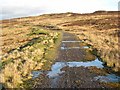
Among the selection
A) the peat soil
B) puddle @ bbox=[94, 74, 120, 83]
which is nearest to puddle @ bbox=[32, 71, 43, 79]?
the peat soil

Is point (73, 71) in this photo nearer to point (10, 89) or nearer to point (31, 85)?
point (31, 85)

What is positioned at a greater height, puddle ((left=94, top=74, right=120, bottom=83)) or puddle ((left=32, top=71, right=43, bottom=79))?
puddle ((left=32, top=71, right=43, bottom=79))

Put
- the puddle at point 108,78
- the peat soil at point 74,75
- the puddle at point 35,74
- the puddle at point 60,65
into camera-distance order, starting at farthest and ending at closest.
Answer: the puddle at point 60,65 < the puddle at point 35,74 < the puddle at point 108,78 < the peat soil at point 74,75

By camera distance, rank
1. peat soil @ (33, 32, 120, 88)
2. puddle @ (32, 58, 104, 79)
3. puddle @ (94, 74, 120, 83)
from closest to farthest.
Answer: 1. peat soil @ (33, 32, 120, 88)
2. puddle @ (94, 74, 120, 83)
3. puddle @ (32, 58, 104, 79)

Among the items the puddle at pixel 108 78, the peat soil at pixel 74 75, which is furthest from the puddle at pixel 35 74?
the puddle at pixel 108 78

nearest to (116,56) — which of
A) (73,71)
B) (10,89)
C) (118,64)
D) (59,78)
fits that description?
(118,64)

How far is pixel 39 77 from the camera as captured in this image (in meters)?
21.0

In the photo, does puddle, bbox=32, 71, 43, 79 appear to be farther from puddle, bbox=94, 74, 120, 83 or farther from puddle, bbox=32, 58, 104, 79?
puddle, bbox=94, 74, 120, 83

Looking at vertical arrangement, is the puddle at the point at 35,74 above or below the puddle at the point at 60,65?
above

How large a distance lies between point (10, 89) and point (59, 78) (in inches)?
172

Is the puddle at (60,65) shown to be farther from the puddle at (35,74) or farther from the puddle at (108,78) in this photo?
the puddle at (108,78)

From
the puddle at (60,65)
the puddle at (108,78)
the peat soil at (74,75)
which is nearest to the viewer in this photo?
the peat soil at (74,75)

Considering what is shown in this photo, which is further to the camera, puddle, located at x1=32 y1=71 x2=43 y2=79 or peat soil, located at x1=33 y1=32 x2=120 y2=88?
puddle, located at x1=32 y1=71 x2=43 y2=79

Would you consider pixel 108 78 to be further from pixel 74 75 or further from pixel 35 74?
pixel 35 74
